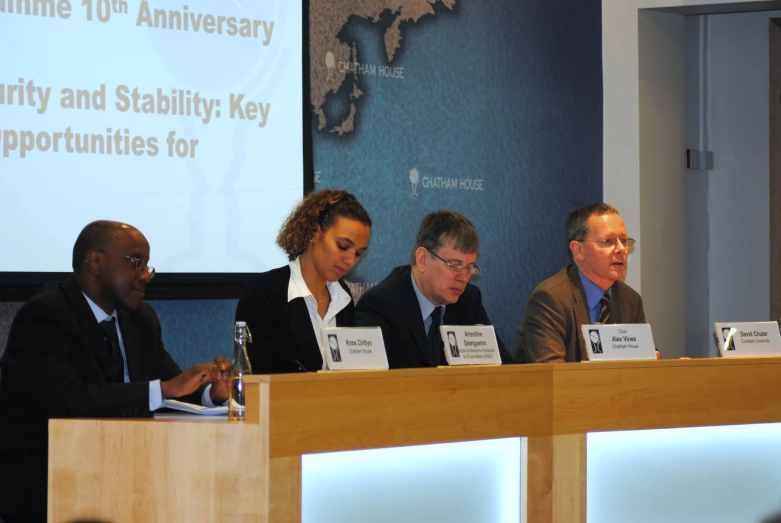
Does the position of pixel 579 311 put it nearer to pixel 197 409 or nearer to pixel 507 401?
pixel 507 401

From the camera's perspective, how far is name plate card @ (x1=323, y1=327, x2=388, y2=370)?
2350mm

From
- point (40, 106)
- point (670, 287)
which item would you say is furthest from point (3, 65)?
point (670, 287)

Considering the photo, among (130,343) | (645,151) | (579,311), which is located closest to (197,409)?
(130,343)

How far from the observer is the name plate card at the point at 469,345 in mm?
2609

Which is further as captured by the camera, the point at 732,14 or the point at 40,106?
the point at 732,14

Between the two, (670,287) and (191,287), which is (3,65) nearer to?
(191,287)

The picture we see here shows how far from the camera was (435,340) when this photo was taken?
11.0 feet

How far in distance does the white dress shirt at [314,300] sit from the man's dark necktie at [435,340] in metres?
0.30

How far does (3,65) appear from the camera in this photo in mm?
3504

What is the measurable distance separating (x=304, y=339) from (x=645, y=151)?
8.84 ft

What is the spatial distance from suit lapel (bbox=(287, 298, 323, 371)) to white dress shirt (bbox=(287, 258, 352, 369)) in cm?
2

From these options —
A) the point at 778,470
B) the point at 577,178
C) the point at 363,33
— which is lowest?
the point at 778,470

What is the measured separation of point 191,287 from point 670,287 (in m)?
2.58

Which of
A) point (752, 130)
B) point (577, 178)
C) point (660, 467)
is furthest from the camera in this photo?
point (752, 130)
